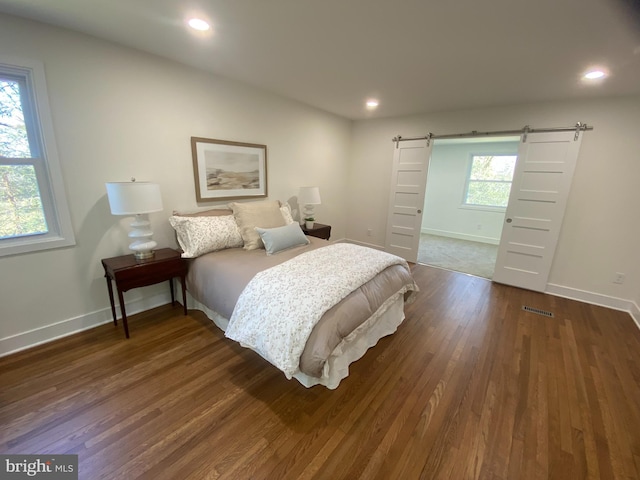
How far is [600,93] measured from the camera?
2.77m

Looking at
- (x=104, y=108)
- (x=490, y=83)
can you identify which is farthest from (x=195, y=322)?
(x=490, y=83)

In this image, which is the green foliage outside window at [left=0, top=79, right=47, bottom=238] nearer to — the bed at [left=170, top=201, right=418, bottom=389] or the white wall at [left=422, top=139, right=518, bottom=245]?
the bed at [left=170, top=201, right=418, bottom=389]

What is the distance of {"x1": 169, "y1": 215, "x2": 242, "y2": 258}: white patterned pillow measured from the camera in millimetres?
2479

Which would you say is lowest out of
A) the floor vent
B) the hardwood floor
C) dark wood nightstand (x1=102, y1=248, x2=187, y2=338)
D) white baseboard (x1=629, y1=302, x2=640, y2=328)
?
the hardwood floor

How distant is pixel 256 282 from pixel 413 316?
179 cm

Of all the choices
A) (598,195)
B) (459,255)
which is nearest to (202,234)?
(598,195)

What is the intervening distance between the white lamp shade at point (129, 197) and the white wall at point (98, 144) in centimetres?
36

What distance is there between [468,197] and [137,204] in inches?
259

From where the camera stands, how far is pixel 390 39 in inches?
74.4

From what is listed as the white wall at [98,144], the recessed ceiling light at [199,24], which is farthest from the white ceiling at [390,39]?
the white wall at [98,144]

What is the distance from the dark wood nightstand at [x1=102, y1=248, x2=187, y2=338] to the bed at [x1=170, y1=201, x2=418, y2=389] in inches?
4.8

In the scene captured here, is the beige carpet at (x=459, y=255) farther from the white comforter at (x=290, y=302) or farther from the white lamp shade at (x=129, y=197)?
the white lamp shade at (x=129, y=197)

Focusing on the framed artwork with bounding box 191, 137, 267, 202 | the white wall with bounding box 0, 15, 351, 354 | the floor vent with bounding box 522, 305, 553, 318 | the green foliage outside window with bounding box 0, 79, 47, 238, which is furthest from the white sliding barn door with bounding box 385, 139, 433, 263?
the green foliage outside window with bounding box 0, 79, 47, 238

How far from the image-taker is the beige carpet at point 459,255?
4309mm
